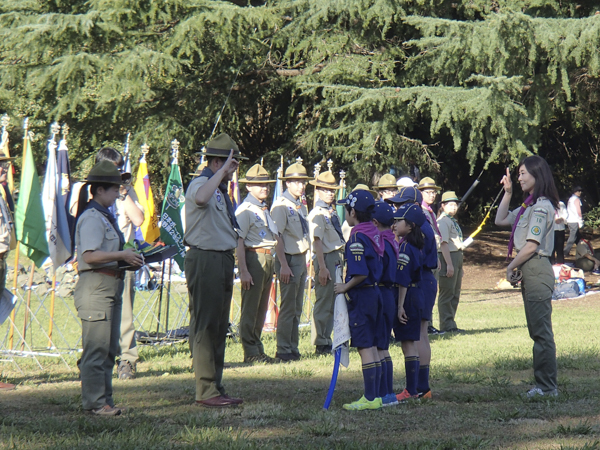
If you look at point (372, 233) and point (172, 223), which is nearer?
point (372, 233)

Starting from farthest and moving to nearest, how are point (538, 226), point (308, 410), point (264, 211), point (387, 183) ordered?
point (387, 183) < point (264, 211) < point (538, 226) < point (308, 410)

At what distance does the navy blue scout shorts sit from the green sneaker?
60 centimetres

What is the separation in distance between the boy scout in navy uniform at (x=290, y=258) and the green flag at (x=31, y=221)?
2.58m

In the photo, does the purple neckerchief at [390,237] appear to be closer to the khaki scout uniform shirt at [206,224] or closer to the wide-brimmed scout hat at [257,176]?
the khaki scout uniform shirt at [206,224]

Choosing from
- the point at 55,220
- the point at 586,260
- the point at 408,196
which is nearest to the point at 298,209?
the point at 408,196

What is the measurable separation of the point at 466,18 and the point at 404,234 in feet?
→ 42.4

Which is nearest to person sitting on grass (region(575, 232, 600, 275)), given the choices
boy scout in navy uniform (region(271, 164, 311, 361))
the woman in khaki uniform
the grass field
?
the grass field

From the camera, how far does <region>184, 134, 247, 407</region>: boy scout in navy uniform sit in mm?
5492

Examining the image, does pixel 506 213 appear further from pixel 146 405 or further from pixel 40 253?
pixel 40 253

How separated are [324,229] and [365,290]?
3.40 m

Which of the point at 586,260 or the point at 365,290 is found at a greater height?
the point at 365,290

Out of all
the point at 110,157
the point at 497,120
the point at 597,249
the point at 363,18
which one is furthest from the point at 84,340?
the point at 597,249

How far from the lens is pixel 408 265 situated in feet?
19.1

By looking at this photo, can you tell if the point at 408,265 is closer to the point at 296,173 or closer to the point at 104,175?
the point at 104,175
